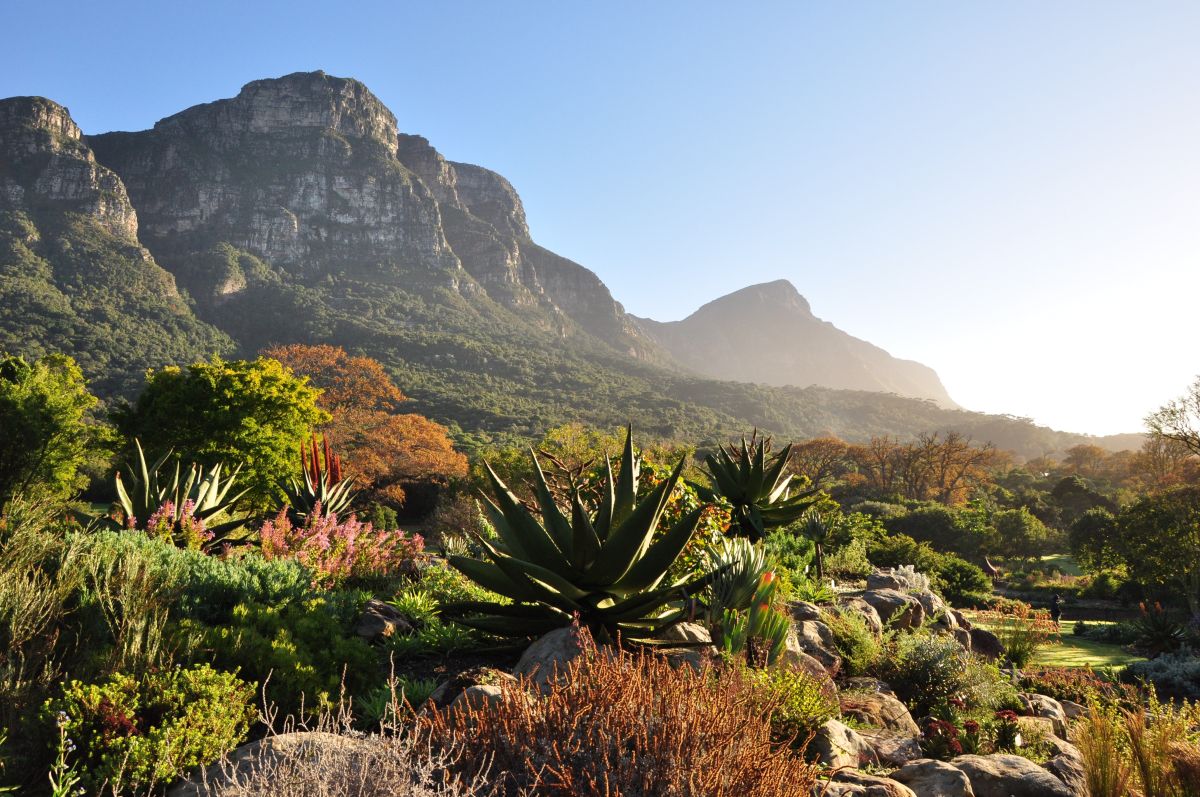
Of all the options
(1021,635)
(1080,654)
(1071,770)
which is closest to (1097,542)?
(1080,654)

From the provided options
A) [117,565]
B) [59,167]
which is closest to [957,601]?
[117,565]

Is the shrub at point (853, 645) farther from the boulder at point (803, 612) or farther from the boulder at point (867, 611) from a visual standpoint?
the boulder at point (867, 611)

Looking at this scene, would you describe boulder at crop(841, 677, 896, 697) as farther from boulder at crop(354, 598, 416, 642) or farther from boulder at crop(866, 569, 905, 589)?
boulder at crop(866, 569, 905, 589)

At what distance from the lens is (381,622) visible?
227 inches

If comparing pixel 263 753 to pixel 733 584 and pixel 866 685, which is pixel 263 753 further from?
pixel 866 685

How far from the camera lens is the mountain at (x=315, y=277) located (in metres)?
74.6

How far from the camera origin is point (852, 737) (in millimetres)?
4387

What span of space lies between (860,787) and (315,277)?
132 meters

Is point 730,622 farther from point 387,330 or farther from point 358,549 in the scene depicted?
point 387,330

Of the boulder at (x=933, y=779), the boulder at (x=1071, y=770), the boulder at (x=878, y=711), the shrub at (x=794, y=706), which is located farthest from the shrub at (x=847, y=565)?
the shrub at (x=794, y=706)

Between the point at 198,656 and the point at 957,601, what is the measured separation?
68.7 ft

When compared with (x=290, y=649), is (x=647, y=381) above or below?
above

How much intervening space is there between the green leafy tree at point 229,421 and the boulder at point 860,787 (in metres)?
20.9

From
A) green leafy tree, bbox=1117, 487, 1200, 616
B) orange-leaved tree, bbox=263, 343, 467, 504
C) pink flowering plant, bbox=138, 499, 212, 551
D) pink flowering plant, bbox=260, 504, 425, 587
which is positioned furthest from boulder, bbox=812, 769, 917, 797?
orange-leaved tree, bbox=263, 343, 467, 504
